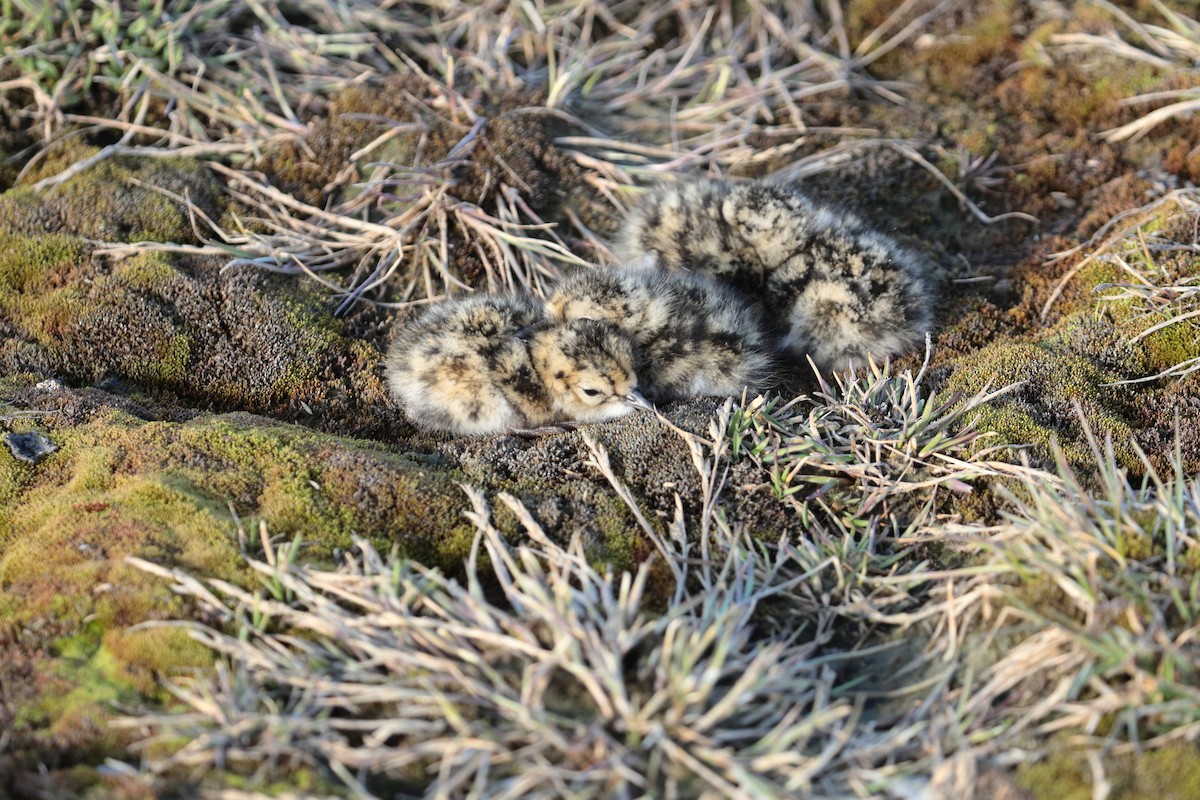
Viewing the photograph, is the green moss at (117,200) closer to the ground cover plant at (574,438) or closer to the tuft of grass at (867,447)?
the ground cover plant at (574,438)

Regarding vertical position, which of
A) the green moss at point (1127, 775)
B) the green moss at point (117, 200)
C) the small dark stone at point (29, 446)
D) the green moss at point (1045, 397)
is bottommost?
the green moss at point (1045, 397)

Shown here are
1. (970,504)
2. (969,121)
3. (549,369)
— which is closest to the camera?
(970,504)

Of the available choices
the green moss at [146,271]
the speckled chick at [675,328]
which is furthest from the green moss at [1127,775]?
the green moss at [146,271]

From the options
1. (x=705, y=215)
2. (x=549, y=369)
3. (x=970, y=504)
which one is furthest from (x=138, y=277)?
(x=970, y=504)

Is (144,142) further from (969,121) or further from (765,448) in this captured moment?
(969,121)

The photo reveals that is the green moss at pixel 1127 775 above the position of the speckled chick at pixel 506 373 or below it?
above

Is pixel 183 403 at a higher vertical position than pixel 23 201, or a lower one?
lower

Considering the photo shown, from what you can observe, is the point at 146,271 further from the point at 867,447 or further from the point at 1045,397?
the point at 1045,397
